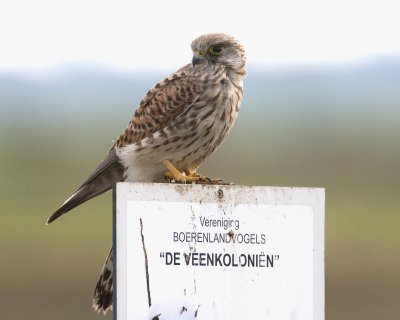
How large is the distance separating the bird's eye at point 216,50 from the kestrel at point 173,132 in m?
0.10

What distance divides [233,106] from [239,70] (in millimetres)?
300

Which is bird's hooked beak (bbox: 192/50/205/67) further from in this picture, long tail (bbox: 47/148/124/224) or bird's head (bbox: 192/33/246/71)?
long tail (bbox: 47/148/124/224)

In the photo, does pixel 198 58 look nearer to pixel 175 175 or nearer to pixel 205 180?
pixel 175 175

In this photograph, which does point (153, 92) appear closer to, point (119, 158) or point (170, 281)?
point (119, 158)

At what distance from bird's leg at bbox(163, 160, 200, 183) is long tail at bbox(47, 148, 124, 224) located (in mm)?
250

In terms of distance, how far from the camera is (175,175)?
7.90 metres

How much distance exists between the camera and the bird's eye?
8320mm

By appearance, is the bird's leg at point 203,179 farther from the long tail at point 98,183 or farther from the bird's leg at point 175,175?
the long tail at point 98,183

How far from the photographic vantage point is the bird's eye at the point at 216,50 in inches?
328

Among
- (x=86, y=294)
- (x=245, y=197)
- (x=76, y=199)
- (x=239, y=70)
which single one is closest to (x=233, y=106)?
(x=239, y=70)

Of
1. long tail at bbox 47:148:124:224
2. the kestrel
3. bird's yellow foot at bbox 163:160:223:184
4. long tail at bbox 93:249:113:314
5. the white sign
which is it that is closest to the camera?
the white sign

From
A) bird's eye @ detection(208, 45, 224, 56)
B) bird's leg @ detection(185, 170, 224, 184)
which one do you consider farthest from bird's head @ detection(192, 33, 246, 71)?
bird's leg @ detection(185, 170, 224, 184)

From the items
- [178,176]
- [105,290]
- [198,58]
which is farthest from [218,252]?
[198,58]

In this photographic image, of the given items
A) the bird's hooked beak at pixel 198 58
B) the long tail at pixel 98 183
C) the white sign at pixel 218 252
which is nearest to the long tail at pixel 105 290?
the long tail at pixel 98 183
